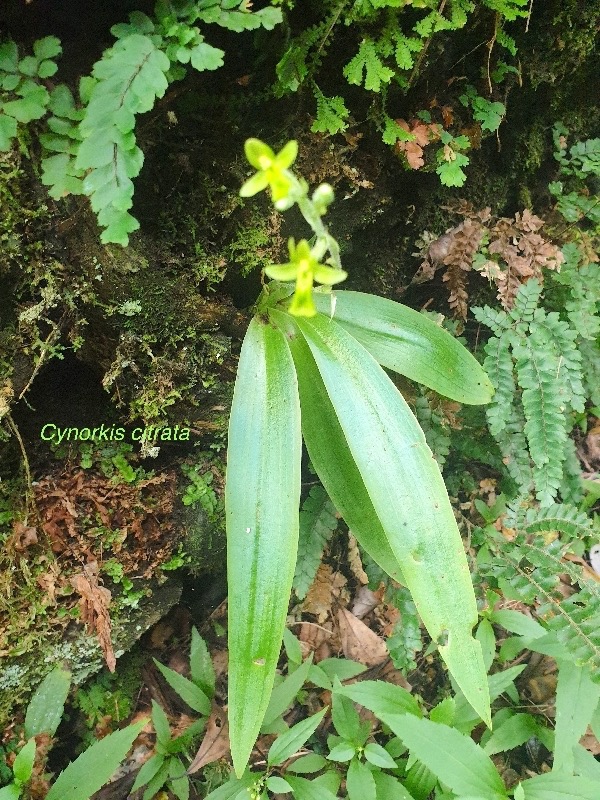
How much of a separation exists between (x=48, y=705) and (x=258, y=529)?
2.92ft

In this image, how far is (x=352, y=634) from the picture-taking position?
2.07m

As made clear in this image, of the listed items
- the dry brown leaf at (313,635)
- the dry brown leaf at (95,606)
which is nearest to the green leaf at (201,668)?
the dry brown leaf at (95,606)

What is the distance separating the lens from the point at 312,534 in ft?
5.63

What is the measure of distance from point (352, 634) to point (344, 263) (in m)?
1.33

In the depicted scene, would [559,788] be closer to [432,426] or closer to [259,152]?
[432,426]

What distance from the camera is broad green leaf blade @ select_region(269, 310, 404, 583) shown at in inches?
57.8

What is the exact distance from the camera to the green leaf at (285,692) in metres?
1.57

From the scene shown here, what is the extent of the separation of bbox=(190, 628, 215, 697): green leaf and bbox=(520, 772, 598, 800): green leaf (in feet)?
2.83

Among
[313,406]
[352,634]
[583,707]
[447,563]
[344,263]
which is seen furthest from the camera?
[352,634]

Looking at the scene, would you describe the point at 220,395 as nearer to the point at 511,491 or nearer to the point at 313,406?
the point at 313,406

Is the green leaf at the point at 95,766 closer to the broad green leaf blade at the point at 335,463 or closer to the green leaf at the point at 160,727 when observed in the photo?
the green leaf at the point at 160,727

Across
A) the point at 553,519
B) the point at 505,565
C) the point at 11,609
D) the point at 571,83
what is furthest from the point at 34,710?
the point at 571,83

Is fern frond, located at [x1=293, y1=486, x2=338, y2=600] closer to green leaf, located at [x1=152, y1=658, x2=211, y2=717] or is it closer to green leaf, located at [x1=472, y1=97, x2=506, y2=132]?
green leaf, located at [x1=152, y1=658, x2=211, y2=717]

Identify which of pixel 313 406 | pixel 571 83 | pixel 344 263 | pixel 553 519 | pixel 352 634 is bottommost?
pixel 352 634
